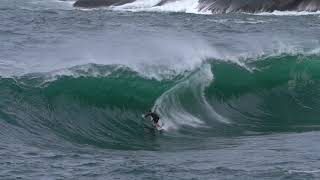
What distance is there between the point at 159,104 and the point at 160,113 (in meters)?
0.67

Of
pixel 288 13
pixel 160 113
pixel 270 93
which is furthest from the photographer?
pixel 288 13

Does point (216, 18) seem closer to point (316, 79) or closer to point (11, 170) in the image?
point (316, 79)

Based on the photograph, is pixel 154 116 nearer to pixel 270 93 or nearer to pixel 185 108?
pixel 185 108

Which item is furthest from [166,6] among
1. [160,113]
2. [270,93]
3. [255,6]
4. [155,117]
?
[155,117]

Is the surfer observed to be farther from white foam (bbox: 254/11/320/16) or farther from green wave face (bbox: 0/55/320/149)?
white foam (bbox: 254/11/320/16)

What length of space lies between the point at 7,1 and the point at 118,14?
12570 millimetres

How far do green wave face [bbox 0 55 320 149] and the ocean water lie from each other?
0.03 m

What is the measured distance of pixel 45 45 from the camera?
115 feet

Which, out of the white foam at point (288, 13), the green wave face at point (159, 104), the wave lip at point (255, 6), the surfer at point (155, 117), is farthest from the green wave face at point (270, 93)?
the wave lip at point (255, 6)

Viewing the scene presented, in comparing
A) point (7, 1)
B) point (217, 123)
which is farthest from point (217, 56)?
point (7, 1)

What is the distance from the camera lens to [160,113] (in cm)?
2009

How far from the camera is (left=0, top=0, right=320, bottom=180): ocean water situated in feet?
46.8

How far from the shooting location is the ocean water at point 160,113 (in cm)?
1426

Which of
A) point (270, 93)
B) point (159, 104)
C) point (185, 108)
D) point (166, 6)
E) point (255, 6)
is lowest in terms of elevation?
point (185, 108)
